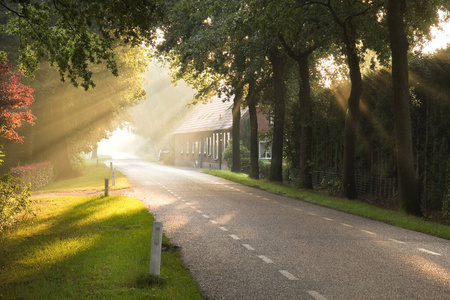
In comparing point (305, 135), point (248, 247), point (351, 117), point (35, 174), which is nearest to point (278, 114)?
point (305, 135)

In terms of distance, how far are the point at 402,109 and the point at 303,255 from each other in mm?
8950

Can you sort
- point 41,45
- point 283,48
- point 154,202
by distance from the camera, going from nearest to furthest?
point 41,45 < point 154,202 < point 283,48

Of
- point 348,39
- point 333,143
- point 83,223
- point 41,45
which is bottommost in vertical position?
point 83,223

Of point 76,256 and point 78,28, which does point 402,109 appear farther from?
point 76,256

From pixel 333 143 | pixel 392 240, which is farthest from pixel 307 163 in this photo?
pixel 392 240

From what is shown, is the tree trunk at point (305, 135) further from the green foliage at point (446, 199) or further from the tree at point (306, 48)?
the green foliage at point (446, 199)

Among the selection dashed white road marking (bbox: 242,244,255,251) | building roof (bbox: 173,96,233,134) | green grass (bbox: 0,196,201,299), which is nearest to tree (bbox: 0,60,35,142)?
green grass (bbox: 0,196,201,299)

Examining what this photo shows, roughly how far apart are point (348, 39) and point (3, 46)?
18441 mm

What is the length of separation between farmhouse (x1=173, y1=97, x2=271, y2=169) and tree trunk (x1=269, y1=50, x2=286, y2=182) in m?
18.2

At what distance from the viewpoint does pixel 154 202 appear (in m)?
19.1

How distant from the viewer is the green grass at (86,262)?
679cm

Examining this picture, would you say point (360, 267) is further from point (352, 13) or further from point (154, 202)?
point (352, 13)

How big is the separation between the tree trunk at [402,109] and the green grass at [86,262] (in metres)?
8.24

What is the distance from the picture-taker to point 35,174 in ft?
93.3
